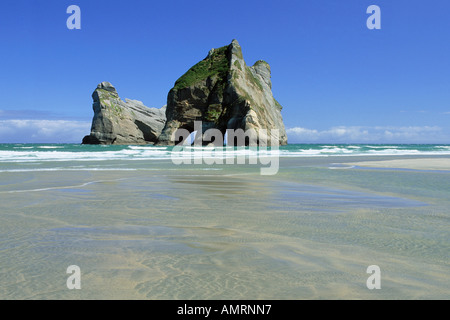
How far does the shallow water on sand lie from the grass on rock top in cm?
8488

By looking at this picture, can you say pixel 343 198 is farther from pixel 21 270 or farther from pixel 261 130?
pixel 261 130

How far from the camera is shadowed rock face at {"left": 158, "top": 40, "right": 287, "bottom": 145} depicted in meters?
81.3

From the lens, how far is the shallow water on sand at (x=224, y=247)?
2797 millimetres

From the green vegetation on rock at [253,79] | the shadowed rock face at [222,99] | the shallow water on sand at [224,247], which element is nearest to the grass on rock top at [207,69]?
the shadowed rock face at [222,99]

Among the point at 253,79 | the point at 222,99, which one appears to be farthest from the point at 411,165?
the point at 253,79

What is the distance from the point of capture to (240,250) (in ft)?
12.5

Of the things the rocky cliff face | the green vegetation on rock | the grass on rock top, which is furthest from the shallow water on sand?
the rocky cliff face
